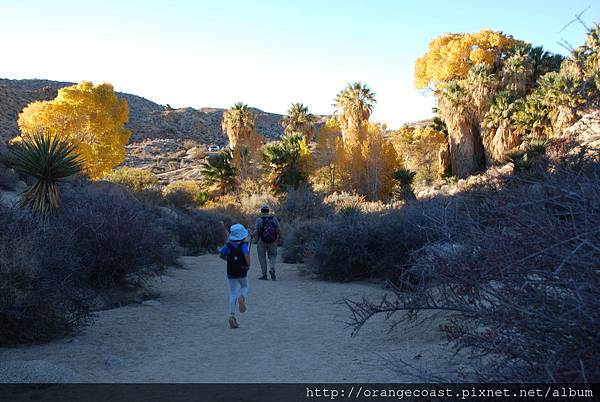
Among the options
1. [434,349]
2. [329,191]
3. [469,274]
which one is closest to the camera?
[469,274]

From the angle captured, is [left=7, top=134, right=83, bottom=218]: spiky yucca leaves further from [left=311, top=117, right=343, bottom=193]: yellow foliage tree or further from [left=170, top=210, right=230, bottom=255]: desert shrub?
[left=311, top=117, right=343, bottom=193]: yellow foliage tree

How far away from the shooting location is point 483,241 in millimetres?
4352

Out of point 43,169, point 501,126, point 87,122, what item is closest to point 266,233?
point 43,169

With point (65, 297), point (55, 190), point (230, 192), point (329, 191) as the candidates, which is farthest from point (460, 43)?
point (65, 297)

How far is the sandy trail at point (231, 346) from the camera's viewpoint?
6.76 m

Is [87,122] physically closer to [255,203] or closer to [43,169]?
[255,203]

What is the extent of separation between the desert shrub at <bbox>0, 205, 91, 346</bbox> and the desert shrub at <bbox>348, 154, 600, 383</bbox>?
4.76m

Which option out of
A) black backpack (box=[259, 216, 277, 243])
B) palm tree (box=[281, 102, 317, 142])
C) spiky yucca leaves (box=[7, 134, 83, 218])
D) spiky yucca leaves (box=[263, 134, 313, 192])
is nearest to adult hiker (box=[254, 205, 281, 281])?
black backpack (box=[259, 216, 277, 243])

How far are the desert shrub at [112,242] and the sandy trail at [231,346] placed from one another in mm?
1073

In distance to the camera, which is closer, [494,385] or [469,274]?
[494,385]

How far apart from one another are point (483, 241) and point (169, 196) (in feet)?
113

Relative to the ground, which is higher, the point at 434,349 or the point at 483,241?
the point at 483,241

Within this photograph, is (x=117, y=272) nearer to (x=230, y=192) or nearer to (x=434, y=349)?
(x=434, y=349)

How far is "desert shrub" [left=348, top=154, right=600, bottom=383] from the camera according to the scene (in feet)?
10.7
